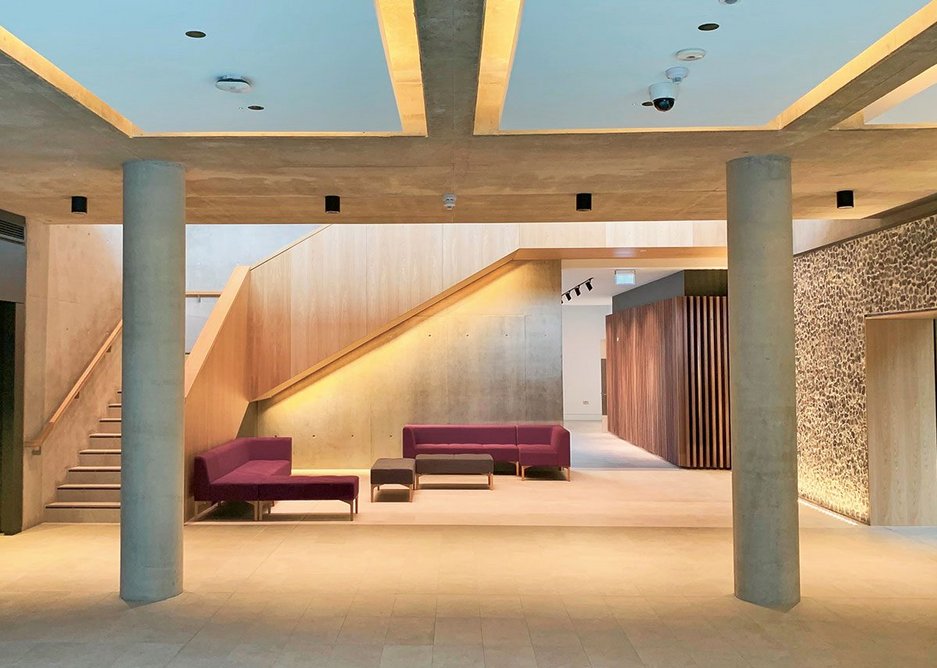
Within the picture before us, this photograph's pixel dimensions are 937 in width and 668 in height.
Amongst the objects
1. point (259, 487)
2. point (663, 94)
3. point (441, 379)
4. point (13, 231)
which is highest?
point (663, 94)

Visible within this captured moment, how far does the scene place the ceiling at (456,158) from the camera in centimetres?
388

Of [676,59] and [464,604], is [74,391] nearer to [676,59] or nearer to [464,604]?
[464,604]

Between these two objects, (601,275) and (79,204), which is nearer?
(79,204)

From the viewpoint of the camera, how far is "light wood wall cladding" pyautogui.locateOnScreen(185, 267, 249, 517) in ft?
27.8

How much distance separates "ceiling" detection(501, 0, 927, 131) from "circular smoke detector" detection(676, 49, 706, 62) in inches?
1.6

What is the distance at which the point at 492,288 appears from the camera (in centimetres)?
1232

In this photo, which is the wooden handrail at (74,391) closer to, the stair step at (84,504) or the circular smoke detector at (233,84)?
the stair step at (84,504)

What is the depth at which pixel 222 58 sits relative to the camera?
3.84 metres

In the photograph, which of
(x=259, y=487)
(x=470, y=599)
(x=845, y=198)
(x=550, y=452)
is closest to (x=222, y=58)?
(x=470, y=599)

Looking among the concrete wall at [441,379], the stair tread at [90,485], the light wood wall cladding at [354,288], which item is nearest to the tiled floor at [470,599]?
the stair tread at [90,485]

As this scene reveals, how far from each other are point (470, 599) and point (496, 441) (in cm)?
637

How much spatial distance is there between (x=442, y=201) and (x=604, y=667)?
4.55m

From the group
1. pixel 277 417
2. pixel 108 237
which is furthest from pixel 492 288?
pixel 108 237

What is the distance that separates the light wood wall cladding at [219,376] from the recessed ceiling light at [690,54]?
655cm
